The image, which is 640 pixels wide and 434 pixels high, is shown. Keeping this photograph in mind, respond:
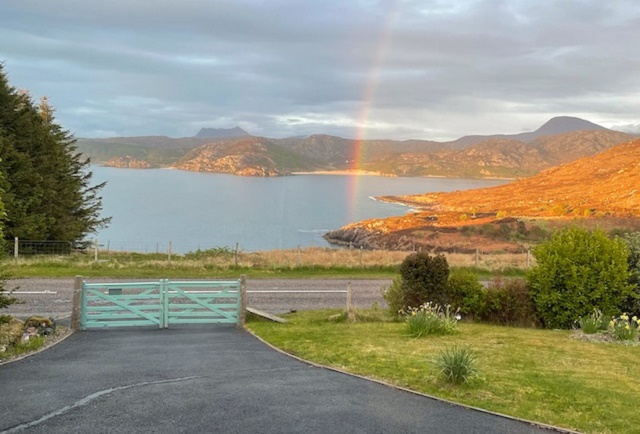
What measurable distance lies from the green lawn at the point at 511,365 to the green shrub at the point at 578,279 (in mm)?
1384

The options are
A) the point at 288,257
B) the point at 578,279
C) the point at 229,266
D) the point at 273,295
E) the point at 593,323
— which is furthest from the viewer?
the point at 288,257

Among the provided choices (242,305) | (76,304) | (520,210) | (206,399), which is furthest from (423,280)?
(520,210)

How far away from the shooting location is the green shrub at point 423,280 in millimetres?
17422

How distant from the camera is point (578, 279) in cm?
1712

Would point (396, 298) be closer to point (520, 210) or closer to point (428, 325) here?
point (428, 325)

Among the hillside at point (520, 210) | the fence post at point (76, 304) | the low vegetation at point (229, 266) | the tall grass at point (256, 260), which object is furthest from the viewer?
the hillside at point (520, 210)

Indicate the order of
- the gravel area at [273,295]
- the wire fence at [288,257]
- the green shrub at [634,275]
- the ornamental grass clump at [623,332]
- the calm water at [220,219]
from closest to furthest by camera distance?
the ornamental grass clump at [623,332]
the green shrub at [634,275]
the gravel area at [273,295]
the wire fence at [288,257]
the calm water at [220,219]

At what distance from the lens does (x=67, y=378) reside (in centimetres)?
1085

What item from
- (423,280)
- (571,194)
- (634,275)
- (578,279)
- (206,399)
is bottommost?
(206,399)

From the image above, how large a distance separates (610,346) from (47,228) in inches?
1441

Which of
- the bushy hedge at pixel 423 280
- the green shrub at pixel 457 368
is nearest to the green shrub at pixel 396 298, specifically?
the bushy hedge at pixel 423 280

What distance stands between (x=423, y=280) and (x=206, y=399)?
9.73m

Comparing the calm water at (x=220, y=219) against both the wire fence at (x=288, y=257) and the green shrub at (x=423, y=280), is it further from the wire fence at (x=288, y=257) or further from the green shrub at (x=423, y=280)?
the green shrub at (x=423, y=280)

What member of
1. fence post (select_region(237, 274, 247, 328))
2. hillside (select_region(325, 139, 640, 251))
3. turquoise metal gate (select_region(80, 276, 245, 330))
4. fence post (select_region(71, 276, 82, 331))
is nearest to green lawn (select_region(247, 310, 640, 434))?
fence post (select_region(237, 274, 247, 328))
